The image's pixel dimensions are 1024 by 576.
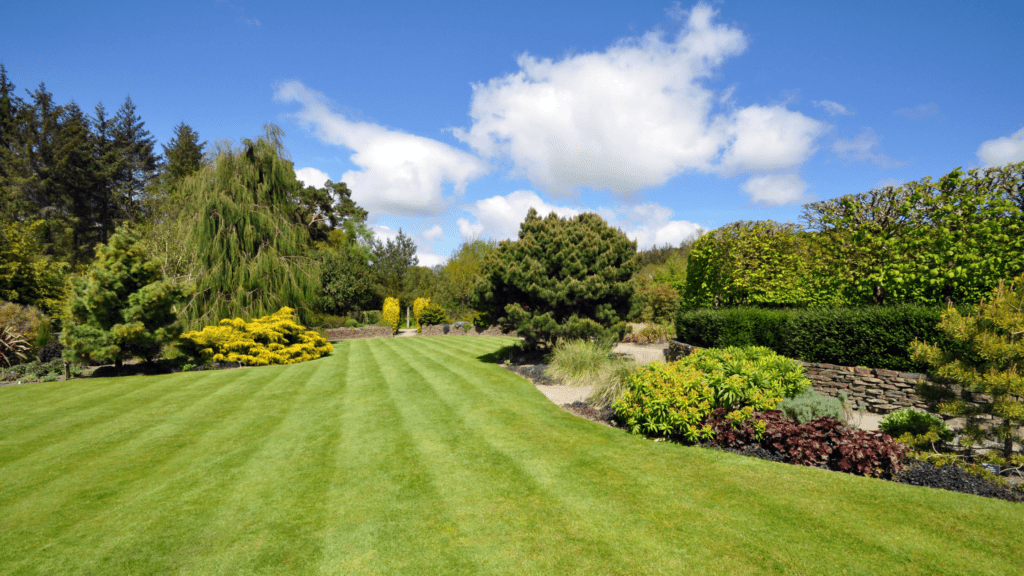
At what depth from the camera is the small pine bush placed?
567 cm

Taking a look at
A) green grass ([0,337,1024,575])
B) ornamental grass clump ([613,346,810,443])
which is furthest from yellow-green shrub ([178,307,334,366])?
ornamental grass clump ([613,346,810,443])

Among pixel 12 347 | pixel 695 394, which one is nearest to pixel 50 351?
pixel 12 347

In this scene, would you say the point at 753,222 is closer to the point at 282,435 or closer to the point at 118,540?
the point at 282,435

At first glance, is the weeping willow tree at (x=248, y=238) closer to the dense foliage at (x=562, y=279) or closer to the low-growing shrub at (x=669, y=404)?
the dense foliage at (x=562, y=279)

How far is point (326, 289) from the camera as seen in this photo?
31.4 meters

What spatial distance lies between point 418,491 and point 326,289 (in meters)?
29.5

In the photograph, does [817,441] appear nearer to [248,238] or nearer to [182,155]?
[248,238]

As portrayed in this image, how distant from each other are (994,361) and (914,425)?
4.88 ft

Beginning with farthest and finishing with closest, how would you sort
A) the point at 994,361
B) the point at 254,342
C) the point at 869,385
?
the point at 254,342, the point at 869,385, the point at 994,361

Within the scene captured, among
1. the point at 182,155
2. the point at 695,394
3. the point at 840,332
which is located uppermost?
the point at 182,155

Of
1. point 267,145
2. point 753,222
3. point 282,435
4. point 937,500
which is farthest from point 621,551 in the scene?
point 267,145

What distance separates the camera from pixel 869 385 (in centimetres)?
862

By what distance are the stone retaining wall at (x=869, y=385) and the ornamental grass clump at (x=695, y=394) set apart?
6.45 ft

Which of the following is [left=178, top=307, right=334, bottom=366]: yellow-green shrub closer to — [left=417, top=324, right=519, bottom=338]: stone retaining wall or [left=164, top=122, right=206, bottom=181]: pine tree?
[left=417, top=324, right=519, bottom=338]: stone retaining wall
